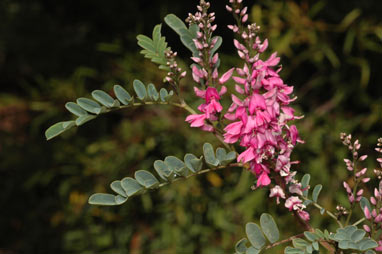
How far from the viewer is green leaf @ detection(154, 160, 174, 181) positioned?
2.52ft

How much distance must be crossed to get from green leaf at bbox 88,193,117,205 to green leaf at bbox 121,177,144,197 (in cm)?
3

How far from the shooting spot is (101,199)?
736 mm

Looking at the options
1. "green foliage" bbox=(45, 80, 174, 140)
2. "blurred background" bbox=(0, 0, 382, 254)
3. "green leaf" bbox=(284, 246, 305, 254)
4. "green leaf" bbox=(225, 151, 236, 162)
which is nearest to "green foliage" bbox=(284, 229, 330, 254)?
"green leaf" bbox=(284, 246, 305, 254)

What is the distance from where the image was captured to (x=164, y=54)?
82 centimetres

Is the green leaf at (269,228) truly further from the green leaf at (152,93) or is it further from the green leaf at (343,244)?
the green leaf at (152,93)

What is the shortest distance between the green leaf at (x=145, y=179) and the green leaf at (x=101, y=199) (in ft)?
0.16

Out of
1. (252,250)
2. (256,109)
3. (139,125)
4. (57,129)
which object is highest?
(256,109)

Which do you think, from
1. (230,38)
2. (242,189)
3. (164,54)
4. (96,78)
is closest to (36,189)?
(96,78)

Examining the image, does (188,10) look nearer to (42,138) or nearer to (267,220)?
(42,138)

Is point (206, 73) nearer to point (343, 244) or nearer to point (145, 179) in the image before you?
point (145, 179)

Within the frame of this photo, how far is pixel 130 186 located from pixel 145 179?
3 centimetres

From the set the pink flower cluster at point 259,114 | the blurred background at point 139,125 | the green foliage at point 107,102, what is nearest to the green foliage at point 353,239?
the pink flower cluster at point 259,114

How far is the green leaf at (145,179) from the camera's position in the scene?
752 mm

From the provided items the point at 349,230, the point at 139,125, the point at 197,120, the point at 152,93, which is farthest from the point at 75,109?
the point at 139,125
